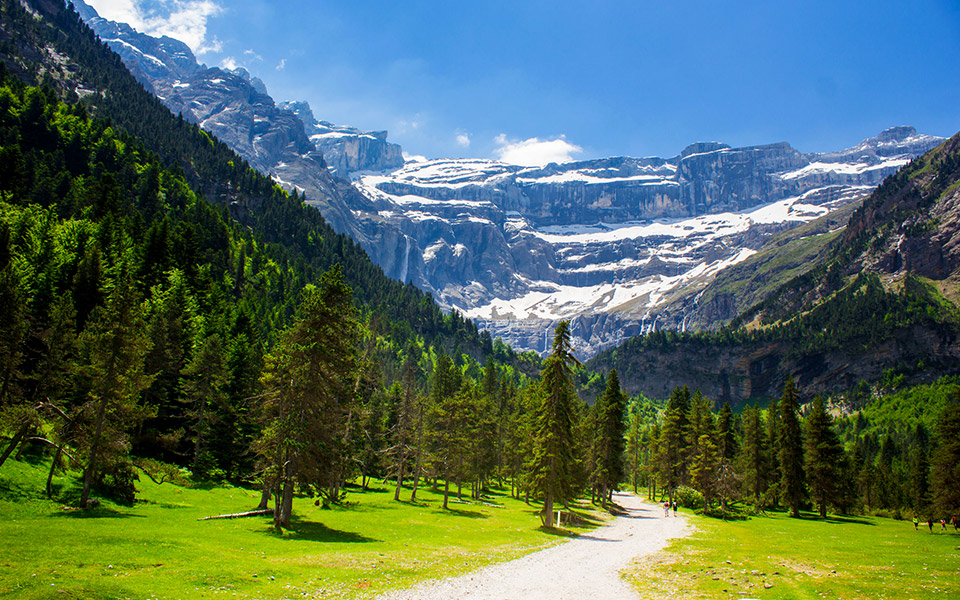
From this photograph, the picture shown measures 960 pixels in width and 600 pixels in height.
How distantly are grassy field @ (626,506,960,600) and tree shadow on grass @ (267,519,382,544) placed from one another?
15.0 metres

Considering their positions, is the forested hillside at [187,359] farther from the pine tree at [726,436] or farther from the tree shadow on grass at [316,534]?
the pine tree at [726,436]

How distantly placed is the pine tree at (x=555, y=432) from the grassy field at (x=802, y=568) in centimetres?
958

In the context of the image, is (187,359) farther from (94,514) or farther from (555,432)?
(555,432)

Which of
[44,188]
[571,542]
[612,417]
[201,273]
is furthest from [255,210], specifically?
[571,542]

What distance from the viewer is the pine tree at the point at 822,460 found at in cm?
6119

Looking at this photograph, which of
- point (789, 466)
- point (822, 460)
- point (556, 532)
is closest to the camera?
point (556, 532)

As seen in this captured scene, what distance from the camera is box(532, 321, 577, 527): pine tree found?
134 feet

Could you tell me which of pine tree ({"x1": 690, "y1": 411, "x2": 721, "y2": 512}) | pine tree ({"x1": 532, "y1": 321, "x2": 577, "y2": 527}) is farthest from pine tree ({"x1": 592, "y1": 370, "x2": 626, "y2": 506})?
pine tree ({"x1": 532, "y1": 321, "x2": 577, "y2": 527})

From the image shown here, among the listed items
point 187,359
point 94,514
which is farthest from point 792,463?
point 187,359

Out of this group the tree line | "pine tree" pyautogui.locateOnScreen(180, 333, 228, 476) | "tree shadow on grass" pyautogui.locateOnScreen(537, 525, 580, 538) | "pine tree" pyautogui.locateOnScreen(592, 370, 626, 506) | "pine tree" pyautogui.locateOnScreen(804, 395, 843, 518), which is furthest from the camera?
"pine tree" pyautogui.locateOnScreen(592, 370, 626, 506)

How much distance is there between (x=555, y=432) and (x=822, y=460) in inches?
1641

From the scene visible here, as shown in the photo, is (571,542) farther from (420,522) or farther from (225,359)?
(225,359)

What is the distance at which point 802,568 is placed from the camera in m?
24.6

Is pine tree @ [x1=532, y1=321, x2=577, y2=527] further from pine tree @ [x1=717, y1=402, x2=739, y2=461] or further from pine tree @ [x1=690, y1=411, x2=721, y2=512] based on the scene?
pine tree @ [x1=717, y1=402, x2=739, y2=461]
